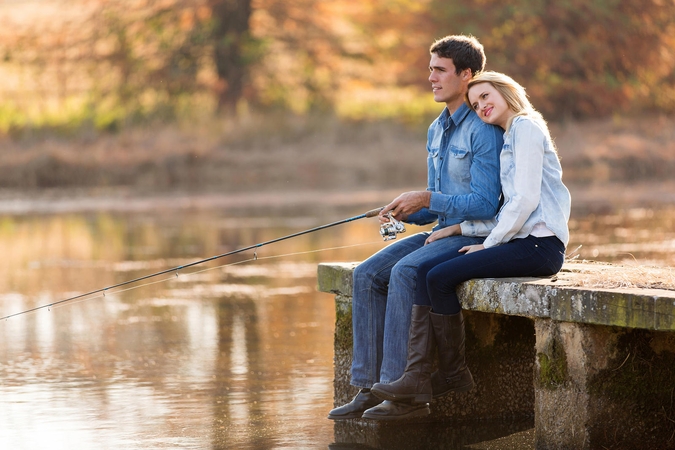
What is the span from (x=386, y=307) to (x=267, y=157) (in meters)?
21.6

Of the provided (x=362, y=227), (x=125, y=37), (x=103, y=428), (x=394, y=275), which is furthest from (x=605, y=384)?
(x=125, y=37)

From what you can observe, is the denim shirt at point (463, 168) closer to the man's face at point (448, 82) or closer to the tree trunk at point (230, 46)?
the man's face at point (448, 82)

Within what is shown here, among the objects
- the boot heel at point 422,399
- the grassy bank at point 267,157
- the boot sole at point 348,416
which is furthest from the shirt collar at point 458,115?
the grassy bank at point 267,157

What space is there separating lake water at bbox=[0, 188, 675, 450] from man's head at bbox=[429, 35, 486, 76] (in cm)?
Answer: 102

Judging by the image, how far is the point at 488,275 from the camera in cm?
525

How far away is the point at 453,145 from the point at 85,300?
5.77 meters

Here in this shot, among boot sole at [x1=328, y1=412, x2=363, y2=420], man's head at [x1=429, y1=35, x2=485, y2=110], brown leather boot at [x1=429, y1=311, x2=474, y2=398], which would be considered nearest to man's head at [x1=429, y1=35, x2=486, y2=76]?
man's head at [x1=429, y1=35, x2=485, y2=110]

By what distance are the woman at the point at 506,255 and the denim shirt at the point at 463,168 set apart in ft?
0.29

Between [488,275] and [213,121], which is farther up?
[213,121]

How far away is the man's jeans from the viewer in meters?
5.34

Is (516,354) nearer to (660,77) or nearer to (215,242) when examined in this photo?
(215,242)

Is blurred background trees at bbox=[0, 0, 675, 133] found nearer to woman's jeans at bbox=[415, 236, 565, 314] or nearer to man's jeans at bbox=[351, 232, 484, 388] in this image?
man's jeans at bbox=[351, 232, 484, 388]

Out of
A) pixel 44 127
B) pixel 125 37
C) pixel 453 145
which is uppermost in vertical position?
pixel 125 37

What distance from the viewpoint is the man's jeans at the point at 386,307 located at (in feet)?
17.5
